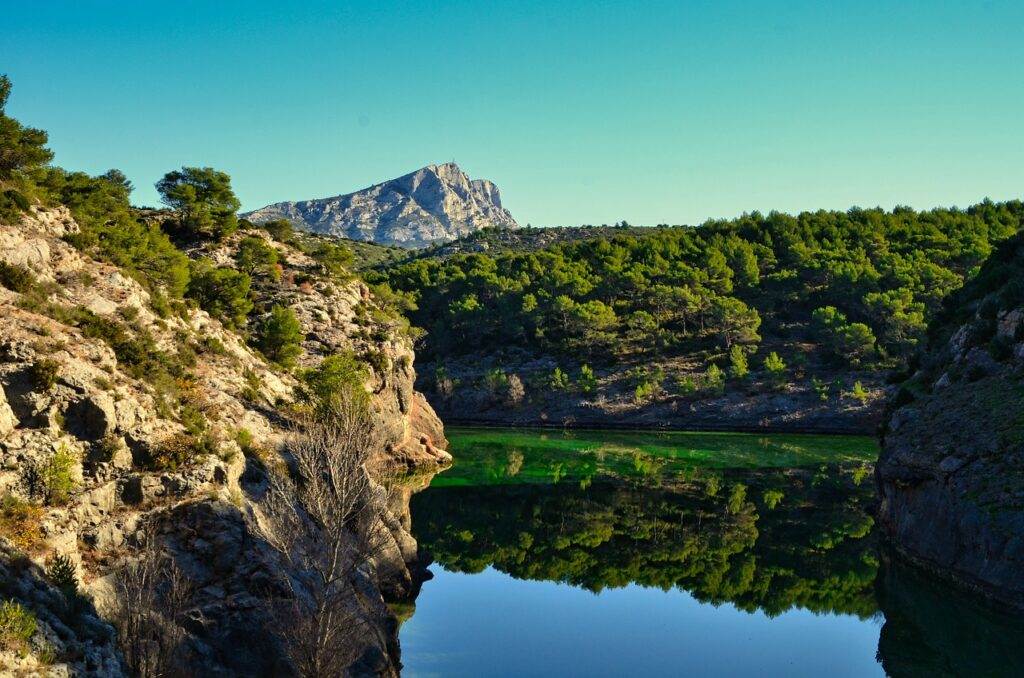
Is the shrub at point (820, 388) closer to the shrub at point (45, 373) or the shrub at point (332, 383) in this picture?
the shrub at point (332, 383)

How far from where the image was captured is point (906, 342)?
88.9 meters

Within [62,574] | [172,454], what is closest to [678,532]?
[172,454]

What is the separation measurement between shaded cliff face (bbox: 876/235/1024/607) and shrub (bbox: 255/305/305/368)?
33741 mm

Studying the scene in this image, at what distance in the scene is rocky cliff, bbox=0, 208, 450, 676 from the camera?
62.6 ft

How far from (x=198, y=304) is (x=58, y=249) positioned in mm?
10583

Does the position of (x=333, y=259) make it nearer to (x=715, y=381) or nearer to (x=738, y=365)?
(x=715, y=381)

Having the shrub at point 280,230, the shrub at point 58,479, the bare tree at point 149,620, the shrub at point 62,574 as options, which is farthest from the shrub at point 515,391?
the shrub at point 62,574

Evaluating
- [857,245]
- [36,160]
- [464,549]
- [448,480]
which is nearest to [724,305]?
[857,245]

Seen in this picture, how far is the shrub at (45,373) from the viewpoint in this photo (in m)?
24.2

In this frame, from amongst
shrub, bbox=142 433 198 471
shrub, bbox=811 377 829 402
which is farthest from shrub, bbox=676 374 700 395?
shrub, bbox=142 433 198 471

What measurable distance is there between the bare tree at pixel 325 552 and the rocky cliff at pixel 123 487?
0.40 m

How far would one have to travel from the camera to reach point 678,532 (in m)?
46.4

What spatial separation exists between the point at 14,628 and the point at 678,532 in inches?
1443

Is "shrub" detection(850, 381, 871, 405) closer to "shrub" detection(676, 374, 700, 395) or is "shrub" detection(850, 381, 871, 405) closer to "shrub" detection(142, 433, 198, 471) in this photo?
"shrub" detection(676, 374, 700, 395)
